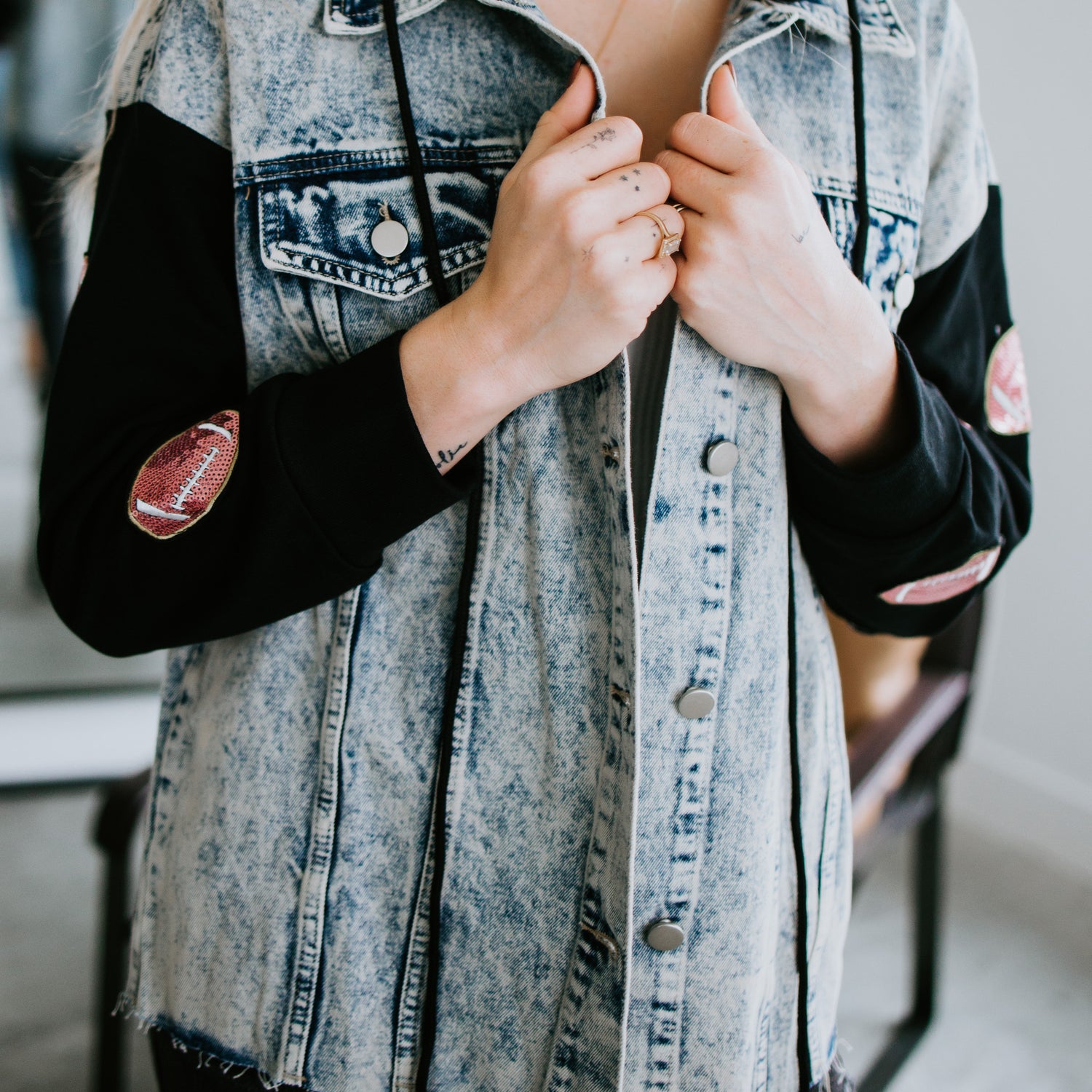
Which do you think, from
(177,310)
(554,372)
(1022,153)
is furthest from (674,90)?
(1022,153)

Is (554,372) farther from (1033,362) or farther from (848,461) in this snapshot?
(1033,362)

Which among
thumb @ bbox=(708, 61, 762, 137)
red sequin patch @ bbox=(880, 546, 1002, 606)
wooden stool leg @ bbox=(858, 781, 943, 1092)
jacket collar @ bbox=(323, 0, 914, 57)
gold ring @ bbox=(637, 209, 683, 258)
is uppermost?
jacket collar @ bbox=(323, 0, 914, 57)

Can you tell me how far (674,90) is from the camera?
0.61 meters

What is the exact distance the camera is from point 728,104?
0.51m

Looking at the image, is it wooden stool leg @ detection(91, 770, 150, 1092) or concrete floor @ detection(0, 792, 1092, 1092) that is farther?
concrete floor @ detection(0, 792, 1092, 1092)

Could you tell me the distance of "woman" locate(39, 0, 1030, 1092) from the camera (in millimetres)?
517

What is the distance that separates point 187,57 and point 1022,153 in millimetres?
1537

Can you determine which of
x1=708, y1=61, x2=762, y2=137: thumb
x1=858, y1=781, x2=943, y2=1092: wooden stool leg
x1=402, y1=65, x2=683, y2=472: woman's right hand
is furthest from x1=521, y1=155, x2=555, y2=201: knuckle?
x1=858, y1=781, x2=943, y2=1092: wooden stool leg

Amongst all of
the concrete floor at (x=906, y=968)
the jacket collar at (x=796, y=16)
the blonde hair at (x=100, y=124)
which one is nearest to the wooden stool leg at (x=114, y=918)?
the concrete floor at (x=906, y=968)

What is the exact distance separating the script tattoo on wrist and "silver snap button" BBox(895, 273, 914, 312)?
31 cm

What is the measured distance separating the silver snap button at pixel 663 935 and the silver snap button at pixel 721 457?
0.27 meters

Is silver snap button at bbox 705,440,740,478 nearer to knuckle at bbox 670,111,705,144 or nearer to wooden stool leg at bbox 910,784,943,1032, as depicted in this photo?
knuckle at bbox 670,111,705,144

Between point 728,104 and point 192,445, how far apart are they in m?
0.36

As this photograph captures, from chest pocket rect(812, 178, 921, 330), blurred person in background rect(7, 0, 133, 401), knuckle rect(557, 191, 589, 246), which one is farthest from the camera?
blurred person in background rect(7, 0, 133, 401)
